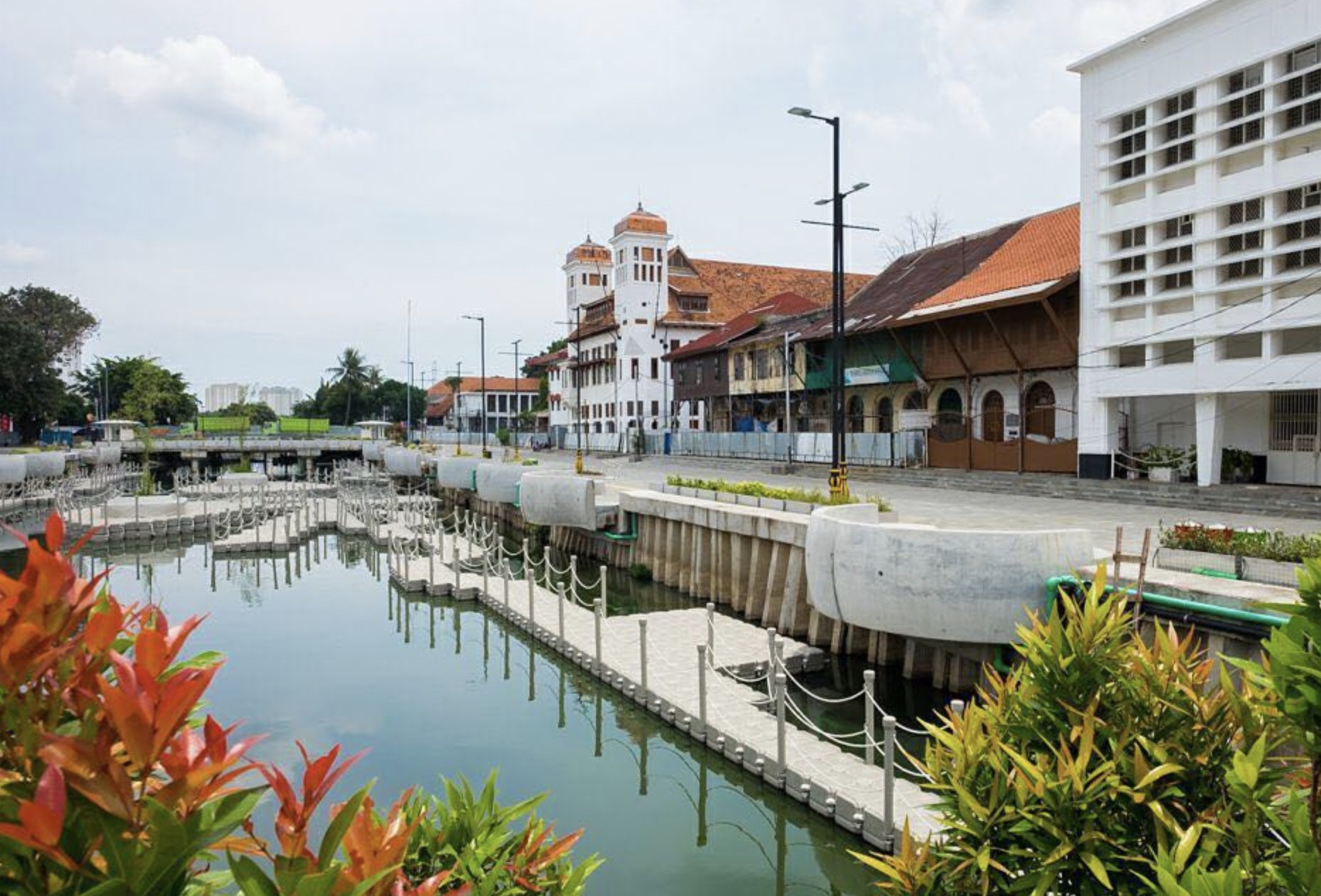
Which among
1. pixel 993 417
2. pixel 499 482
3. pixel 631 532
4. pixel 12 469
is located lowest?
pixel 631 532

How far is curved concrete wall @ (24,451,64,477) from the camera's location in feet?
180

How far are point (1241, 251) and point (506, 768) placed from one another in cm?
2302

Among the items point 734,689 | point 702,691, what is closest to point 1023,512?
point 734,689

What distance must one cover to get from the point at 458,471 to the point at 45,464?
31168 mm

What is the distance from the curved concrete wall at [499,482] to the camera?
3591 cm

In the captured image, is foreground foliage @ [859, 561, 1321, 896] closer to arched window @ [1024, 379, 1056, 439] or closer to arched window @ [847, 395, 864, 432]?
arched window @ [1024, 379, 1056, 439]

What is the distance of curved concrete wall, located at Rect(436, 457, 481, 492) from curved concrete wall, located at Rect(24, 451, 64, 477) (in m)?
28.5

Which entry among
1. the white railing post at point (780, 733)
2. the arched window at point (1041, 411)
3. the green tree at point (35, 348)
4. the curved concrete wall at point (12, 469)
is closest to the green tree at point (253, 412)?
the green tree at point (35, 348)

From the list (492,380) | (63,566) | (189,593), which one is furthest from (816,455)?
(492,380)

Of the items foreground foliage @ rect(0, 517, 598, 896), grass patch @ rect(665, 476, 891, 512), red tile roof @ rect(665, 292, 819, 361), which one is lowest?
grass patch @ rect(665, 476, 891, 512)

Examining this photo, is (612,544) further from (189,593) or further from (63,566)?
(63,566)

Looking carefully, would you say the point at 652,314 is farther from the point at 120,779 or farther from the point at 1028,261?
the point at 120,779

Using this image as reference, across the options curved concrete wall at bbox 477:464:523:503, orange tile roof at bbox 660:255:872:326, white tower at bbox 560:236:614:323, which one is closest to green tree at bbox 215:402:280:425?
white tower at bbox 560:236:614:323

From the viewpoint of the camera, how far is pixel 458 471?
144 ft
